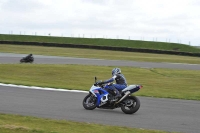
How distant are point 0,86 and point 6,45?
45.4 m

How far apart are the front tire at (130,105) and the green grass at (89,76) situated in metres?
10.3

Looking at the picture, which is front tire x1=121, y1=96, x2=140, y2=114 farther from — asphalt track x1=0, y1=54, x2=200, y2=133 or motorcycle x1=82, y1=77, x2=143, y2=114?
asphalt track x1=0, y1=54, x2=200, y2=133

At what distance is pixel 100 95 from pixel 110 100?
40 centimetres

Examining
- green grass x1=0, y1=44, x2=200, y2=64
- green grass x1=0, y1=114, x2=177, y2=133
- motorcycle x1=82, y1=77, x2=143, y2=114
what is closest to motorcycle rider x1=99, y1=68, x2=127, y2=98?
motorcycle x1=82, y1=77, x2=143, y2=114

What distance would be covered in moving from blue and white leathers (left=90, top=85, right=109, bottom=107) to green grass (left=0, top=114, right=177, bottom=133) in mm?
2865

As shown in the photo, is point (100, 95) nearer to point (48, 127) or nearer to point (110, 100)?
point (110, 100)

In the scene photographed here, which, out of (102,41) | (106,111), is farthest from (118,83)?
(102,41)

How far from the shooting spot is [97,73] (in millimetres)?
30984

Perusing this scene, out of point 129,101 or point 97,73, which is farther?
point 97,73

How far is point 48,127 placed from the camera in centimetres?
1041

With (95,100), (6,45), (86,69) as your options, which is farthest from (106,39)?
(95,100)

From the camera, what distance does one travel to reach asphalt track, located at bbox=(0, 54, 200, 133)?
11.8 metres

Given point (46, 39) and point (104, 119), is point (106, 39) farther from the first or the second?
point (104, 119)

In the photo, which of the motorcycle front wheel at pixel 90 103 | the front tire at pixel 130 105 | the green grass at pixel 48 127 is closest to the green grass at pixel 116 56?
the motorcycle front wheel at pixel 90 103
